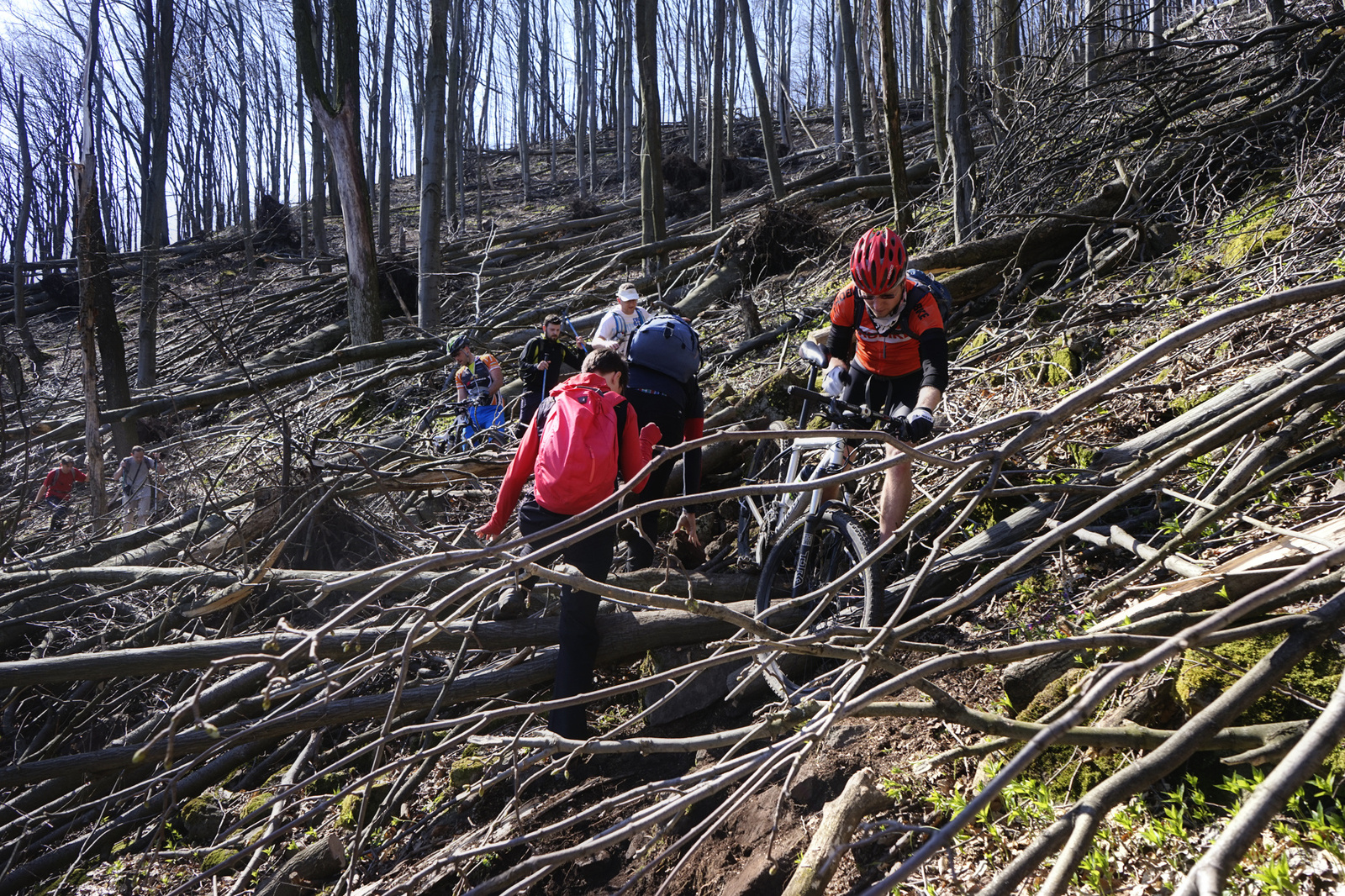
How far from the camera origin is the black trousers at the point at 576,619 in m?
4.41

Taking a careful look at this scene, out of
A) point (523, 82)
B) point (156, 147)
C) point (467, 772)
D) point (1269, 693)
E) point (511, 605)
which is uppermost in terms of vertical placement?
point (523, 82)

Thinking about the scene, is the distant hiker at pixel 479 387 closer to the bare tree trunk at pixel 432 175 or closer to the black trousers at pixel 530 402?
the black trousers at pixel 530 402

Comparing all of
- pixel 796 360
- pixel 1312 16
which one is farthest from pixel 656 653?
pixel 1312 16

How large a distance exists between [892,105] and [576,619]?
5.98 meters

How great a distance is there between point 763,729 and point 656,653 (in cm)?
286

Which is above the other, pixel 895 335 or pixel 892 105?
pixel 892 105

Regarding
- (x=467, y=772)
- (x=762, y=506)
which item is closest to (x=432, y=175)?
(x=762, y=506)

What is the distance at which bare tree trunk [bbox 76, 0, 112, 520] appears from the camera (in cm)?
880

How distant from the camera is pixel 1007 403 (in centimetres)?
571

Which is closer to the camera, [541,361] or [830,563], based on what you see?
[830,563]

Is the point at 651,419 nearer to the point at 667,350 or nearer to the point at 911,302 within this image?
the point at 667,350

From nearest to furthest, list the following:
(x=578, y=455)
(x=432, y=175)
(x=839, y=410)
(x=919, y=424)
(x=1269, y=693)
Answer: (x=1269, y=693) → (x=919, y=424) → (x=578, y=455) → (x=839, y=410) → (x=432, y=175)

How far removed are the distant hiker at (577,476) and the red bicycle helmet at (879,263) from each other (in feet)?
4.68

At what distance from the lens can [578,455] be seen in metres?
4.21
